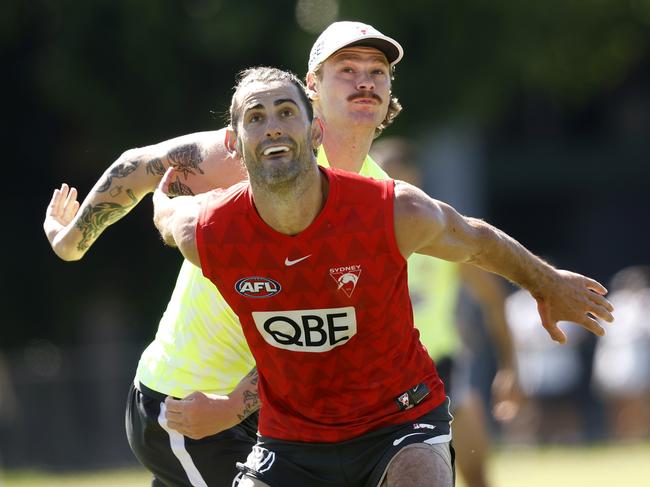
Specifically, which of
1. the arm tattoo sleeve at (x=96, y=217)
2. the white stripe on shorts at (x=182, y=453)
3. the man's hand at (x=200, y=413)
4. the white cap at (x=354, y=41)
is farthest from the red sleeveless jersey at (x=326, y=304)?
the white cap at (x=354, y=41)

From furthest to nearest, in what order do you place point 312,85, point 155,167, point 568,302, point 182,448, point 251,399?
point 312,85 → point 155,167 → point 182,448 → point 251,399 → point 568,302

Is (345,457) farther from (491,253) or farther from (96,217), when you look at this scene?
(96,217)

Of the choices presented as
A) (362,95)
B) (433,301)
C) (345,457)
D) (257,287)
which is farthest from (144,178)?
Answer: (433,301)

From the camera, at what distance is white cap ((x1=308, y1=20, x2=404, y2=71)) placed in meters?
6.46

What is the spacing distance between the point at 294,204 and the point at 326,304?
40cm

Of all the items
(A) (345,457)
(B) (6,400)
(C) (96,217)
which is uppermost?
(C) (96,217)

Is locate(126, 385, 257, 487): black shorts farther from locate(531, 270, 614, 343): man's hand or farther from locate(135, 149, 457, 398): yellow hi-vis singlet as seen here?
locate(531, 270, 614, 343): man's hand

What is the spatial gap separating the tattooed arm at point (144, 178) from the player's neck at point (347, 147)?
492 millimetres

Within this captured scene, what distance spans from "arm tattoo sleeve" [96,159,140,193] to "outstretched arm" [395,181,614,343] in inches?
56.5

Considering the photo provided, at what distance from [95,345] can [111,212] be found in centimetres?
1504

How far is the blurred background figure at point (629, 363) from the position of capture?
59.4 ft

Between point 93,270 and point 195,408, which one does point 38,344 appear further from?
point 195,408

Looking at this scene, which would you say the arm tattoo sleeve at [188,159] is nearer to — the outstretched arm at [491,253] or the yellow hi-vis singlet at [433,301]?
the outstretched arm at [491,253]

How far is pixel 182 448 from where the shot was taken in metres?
6.11
